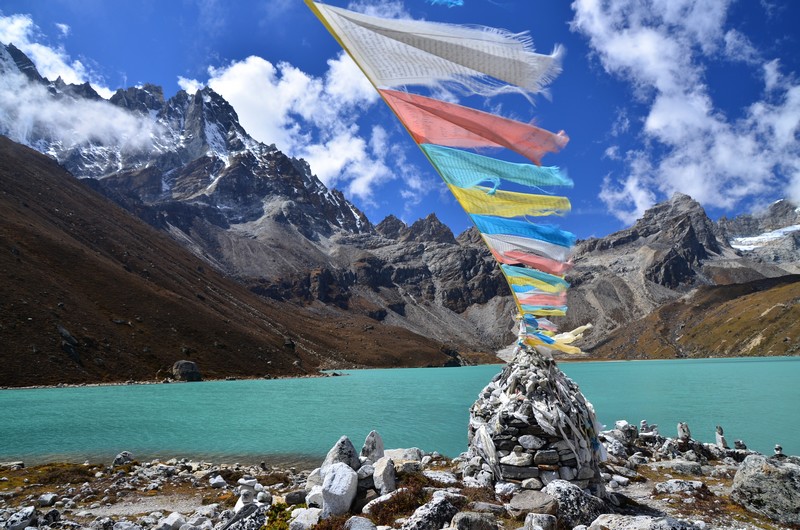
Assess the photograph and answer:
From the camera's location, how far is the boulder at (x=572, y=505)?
844 centimetres

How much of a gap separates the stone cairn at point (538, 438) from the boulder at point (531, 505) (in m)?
0.77

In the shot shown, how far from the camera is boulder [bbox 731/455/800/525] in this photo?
11.1 m

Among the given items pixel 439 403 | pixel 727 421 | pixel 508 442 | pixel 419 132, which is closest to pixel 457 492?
pixel 508 442

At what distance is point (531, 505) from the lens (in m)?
Answer: 8.88

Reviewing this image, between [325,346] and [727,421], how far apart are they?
148215mm

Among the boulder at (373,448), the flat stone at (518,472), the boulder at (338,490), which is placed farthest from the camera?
the boulder at (373,448)

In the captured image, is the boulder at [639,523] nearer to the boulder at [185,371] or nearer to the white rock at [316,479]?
the white rock at [316,479]

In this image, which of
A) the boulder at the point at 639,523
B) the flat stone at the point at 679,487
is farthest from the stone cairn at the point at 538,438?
the flat stone at the point at 679,487

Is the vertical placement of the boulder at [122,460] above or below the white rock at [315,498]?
below

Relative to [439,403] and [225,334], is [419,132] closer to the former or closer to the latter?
[439,403]

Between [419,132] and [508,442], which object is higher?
[419,132]

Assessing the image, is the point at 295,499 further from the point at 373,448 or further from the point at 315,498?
the point at 373,448

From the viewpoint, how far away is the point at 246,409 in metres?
48.2

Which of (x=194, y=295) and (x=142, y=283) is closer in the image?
(x=142, y=283)
